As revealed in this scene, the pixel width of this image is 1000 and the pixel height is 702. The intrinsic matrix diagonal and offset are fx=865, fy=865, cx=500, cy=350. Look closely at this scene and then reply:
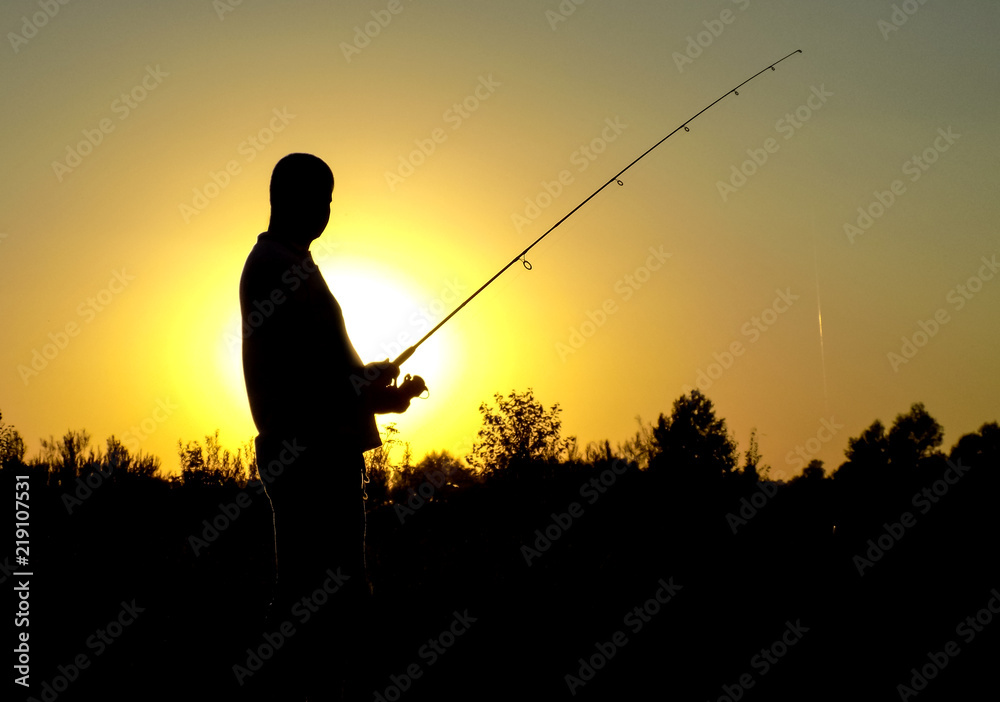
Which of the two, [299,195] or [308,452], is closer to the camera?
[308,452]

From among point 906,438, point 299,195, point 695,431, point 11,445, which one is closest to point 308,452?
point 299,195

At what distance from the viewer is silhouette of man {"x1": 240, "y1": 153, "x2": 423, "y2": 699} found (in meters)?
3.56

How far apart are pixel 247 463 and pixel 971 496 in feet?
68.0

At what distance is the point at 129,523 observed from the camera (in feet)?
47.9

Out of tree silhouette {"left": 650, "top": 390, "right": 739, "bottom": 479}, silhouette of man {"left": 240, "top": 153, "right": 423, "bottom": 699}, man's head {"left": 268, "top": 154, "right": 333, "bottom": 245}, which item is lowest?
silhouette of man {"left": 240, "top": 153, "right": 423, "bottom": 699}

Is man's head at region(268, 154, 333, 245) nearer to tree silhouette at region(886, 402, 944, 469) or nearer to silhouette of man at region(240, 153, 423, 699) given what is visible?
silhouette of man at region(240, 153, 423, 699)

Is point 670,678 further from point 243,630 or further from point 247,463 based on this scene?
point 247,463

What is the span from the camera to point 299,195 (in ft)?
12.7

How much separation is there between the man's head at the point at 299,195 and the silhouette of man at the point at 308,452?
0.14m

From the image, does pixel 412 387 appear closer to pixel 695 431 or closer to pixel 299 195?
pixel 299 195

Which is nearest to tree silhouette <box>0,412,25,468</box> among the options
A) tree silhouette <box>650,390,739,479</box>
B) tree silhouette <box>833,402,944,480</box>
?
tree silhouette <box>650,390,739,479</box>

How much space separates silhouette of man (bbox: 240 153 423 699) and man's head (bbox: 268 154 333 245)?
0.48ft

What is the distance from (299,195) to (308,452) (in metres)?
1.16

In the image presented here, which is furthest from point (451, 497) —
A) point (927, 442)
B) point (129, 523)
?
point (927, 442)
